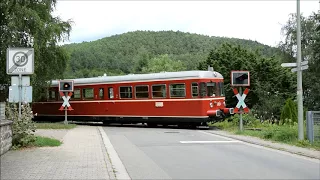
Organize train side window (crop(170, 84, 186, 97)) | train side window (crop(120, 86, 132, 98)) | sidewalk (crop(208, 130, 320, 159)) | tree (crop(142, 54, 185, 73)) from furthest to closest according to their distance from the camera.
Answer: tree (crop(142, 54, 185, 73)), train side window (crop(120, 86, 132, 98)), train side window (crop(170, 84, 186, 97)), sidewalk (crop(208, 130, 320, 159))

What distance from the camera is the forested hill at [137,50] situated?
293 feet

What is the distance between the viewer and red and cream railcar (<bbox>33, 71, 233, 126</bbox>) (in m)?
22.4

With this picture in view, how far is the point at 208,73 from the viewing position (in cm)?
2281

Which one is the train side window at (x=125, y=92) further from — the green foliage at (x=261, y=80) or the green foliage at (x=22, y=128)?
the green foliage at (x=22, y=128)

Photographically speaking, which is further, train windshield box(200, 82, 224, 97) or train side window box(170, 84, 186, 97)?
train side window box(170, 84, 186, 97)

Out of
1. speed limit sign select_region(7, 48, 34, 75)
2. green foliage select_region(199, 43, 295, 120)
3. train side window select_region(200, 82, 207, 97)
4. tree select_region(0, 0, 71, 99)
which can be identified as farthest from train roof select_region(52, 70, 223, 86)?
speed limit sign select_region(7, 48, 34, 75)

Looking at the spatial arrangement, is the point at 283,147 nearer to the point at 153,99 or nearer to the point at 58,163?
the point at 58,163

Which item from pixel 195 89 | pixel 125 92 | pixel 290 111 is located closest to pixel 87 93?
pixel 125 92

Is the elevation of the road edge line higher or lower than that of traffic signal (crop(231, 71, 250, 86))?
lower

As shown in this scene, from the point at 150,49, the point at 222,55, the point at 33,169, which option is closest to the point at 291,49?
the point at 222,55

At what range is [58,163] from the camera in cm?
1034

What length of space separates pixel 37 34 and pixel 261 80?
2047 cm

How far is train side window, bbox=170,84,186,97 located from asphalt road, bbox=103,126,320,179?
7.64m

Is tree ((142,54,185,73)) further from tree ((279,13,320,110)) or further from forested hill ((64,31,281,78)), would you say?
tree ((279,13,320,110))
